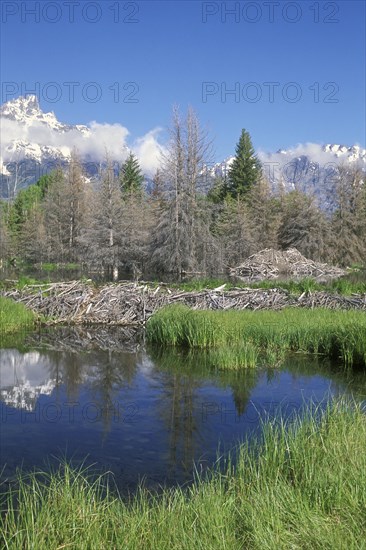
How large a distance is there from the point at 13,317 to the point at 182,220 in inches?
1005

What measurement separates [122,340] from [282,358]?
545 centimetres

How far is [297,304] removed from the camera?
64.1ft

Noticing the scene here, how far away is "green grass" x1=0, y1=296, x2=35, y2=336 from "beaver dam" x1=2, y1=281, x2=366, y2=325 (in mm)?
835

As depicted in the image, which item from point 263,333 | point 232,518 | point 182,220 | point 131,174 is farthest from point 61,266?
point 232,518

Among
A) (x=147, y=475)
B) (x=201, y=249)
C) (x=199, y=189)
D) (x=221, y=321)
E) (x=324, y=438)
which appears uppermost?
(x=199, y=189)

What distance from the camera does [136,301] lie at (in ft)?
64.8

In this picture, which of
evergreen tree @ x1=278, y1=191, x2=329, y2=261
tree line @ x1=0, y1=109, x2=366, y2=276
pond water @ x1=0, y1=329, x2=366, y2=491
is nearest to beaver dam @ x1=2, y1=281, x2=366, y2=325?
pond water @ x1=0, y1=329, x2=366, y2=491

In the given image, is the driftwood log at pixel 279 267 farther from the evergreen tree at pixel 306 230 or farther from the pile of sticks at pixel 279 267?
the evergreen tree at pixel 306 230

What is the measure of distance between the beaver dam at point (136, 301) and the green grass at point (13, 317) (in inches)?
32.9

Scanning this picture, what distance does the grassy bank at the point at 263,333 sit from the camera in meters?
12.8

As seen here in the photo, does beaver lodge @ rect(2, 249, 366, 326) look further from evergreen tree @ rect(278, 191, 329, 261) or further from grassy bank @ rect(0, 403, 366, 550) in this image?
evergreen tree @ rect(278, 191, 329, 261)

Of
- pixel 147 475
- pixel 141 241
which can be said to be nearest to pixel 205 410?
pixel 147 475

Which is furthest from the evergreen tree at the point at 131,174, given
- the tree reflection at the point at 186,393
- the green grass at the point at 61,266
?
the tree reflection at the point at 186,393

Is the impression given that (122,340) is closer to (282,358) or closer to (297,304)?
(282,358)
